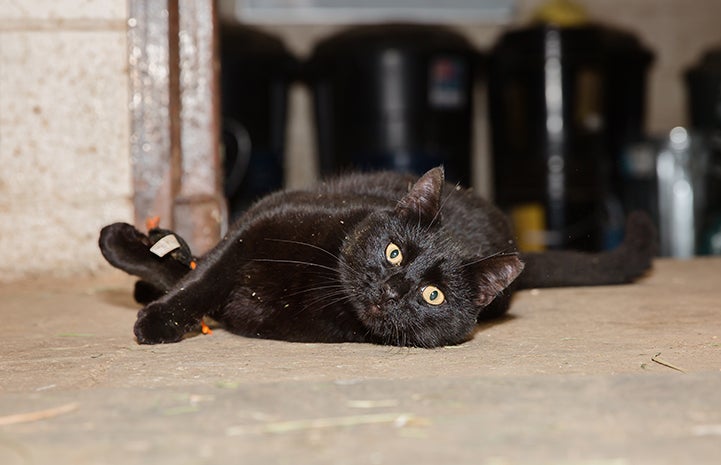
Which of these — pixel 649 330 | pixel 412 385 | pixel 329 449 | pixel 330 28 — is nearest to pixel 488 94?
pixel 330 28

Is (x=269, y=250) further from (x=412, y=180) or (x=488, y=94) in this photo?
(x=488, y=94)

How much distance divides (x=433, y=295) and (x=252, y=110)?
3757mm

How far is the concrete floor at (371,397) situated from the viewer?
50.2 inches

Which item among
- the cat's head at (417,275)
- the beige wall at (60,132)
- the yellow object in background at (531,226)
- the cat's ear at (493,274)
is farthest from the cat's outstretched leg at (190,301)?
the yellow object in background at (531,226)

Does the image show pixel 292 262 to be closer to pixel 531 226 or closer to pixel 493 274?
pixel 493 274

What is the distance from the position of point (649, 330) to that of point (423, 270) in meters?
0.63

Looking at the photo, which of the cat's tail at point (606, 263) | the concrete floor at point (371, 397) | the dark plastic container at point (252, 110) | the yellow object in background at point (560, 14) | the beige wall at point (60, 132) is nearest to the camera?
the concrete floor at point (371, 397)

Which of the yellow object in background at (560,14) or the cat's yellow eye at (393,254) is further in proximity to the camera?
the yellow object in background at (560,14)

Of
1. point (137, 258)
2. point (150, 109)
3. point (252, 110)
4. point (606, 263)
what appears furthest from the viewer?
point (252, 110)

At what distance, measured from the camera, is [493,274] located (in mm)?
2152

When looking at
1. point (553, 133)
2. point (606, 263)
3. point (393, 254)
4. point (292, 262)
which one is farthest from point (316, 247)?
point (553, 133)

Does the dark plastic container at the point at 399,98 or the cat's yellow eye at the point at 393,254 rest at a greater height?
the dark plastic container at the point at 399,98

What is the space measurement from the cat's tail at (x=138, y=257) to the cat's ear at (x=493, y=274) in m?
0.76

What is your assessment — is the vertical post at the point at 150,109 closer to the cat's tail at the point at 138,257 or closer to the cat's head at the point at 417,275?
the cat's tail at the point at 138,257
